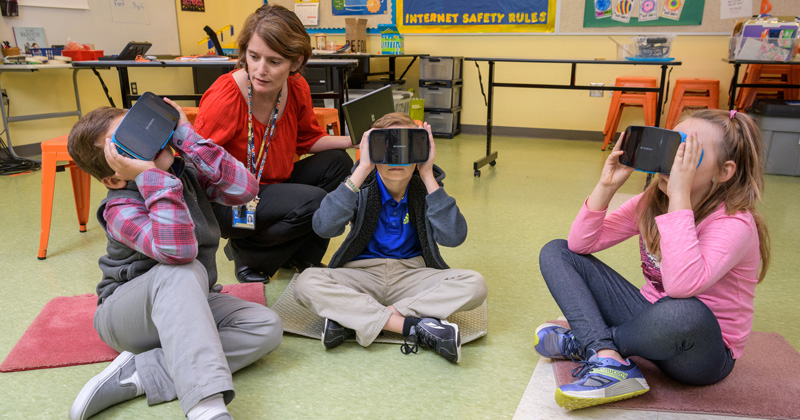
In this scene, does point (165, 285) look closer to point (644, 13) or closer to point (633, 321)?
point (633, 321)

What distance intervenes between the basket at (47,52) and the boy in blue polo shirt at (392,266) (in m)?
3.17

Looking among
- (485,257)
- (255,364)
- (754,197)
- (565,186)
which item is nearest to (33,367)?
(255,364)

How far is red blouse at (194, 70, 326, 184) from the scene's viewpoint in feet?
5.48

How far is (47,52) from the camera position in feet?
12.2

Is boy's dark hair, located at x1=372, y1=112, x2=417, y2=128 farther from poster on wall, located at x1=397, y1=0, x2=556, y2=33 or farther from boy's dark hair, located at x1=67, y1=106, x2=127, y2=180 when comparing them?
poster on wall, located at x1=397, y1=0, x2=556, y2=33

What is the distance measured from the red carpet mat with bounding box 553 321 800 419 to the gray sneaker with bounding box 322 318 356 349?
1.73ft

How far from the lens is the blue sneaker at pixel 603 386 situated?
1.08m

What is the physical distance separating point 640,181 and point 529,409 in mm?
2594

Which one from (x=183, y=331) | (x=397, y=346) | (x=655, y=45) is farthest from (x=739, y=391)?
(x=655, y=45)

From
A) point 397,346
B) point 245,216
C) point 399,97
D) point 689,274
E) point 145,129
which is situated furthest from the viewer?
point 399,97

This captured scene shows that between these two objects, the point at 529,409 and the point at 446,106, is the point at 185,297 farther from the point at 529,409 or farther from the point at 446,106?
the point at 446,106

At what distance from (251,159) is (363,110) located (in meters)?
0.39

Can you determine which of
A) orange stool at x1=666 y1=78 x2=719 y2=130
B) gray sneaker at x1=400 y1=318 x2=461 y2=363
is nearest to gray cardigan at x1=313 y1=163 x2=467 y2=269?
gray sneaker at x1=400 y1=318 x2=461 y2=363

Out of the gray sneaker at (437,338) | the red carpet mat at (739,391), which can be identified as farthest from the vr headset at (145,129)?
the red carpet mat at (739,391)
